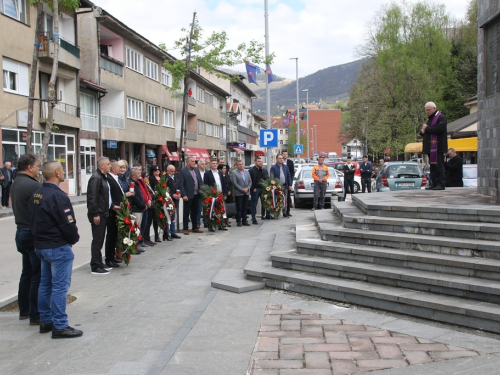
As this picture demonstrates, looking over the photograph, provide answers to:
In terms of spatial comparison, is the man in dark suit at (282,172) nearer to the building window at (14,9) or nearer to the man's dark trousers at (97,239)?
the man's dark trousers at (97,239)

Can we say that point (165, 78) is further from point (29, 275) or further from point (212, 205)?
point (29, 275)

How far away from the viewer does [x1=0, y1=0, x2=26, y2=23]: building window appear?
75.7 ft

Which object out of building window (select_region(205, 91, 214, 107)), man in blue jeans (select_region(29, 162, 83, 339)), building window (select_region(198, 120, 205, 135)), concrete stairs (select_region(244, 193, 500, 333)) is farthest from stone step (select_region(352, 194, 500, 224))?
building window (select_region(205, 91, 214, 107))

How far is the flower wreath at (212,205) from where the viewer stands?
13.0 meters

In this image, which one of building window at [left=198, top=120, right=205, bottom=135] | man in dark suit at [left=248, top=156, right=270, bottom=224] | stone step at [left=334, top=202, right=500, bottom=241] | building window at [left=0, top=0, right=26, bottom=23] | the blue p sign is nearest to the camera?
stone step at [left=334, top=202, right=500, bottom=241]

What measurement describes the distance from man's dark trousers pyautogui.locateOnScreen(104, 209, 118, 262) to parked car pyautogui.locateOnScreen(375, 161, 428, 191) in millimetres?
11938

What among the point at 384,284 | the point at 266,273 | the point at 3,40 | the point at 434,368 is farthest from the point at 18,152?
the point at 434,368

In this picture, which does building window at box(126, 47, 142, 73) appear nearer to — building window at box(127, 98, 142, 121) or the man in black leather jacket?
building window at box(127, 98, 142, 121)

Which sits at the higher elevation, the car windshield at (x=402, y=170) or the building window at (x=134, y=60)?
the building window at (x=134, y=60)

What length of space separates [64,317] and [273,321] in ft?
7.50

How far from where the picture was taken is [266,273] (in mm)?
7359

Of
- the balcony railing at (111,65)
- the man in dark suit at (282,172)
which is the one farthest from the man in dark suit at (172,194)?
the balcony railing at (111,65)

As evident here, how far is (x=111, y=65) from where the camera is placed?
33094mm

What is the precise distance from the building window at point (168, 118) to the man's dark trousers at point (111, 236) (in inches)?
1368
